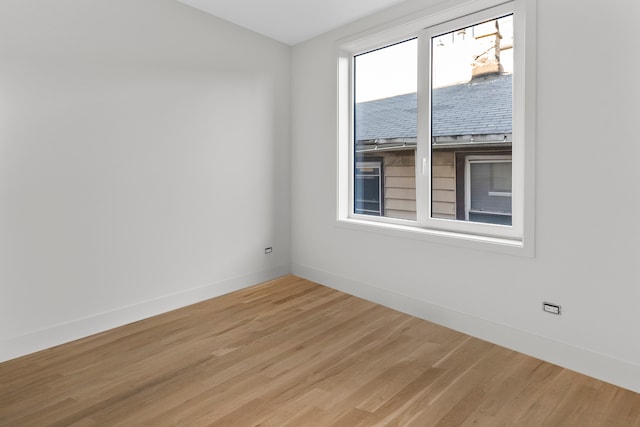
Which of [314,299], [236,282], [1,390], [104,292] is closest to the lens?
[1,390]

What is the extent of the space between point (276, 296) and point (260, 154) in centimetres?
143

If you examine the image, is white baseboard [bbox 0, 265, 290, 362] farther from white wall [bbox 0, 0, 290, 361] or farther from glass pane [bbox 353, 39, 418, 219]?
glass pane [bbox 353, 39, 418, 219]

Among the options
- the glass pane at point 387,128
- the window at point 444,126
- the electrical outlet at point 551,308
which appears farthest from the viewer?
the glass pane at point 387,128

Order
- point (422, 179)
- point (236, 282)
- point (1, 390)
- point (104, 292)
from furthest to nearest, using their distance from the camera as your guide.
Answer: point (236, 282)
point (422, 179)
point (104, 292)
point (1, 390)

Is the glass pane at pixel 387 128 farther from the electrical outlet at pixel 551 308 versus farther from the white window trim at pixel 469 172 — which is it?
the electrical outlet at pixel 551 308

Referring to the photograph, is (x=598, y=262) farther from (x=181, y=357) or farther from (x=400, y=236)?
(x=181, y=357)

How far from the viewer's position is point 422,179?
130 inches

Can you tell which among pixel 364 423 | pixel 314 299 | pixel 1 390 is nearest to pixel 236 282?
pixel 314 299

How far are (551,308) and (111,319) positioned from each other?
3081mm

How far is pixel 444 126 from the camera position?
3.17 metres

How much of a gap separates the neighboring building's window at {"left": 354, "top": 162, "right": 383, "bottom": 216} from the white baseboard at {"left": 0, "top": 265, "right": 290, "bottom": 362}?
127 cm

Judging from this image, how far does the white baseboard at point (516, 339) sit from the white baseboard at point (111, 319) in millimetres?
1134

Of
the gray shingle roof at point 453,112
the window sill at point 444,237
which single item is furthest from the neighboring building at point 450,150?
the window sill at point 444,237

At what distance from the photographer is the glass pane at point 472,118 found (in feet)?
9.21
